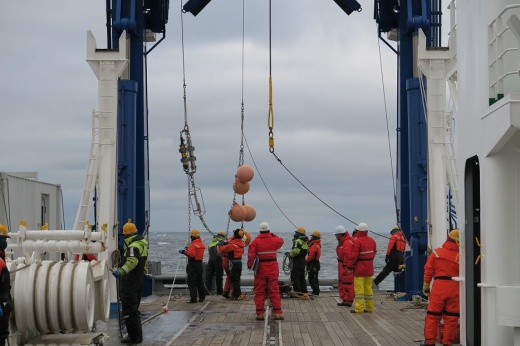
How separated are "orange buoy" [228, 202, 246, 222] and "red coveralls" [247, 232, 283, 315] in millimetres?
4982

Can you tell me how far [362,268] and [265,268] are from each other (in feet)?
6.50

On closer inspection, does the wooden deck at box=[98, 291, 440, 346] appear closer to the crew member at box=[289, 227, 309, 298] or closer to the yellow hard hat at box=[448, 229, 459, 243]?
the crew member at box=[289, 227, 309, 298]

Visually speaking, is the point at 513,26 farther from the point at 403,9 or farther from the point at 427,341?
the point at 403,9

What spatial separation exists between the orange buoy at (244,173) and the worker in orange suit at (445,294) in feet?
30.8

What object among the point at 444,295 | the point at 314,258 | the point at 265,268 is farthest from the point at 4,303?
the point at 314,258

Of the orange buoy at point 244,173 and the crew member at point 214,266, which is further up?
the orange buoy at point 244,173

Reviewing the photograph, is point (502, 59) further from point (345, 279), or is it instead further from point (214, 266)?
point (214, 266)

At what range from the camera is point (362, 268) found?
1552 centimetres

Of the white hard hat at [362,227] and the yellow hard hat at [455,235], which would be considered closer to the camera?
the yellow hard hat at [455,235]

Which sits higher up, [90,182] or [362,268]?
[90,182]

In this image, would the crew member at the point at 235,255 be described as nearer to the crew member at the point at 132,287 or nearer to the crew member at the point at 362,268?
the crew member at the point at 362,268

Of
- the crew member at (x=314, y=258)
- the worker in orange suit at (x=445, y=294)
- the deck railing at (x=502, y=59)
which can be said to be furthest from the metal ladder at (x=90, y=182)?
the deck railing at (x=502, y=59)

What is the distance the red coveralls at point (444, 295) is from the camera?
32.9ft

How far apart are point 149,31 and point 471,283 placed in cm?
1197
